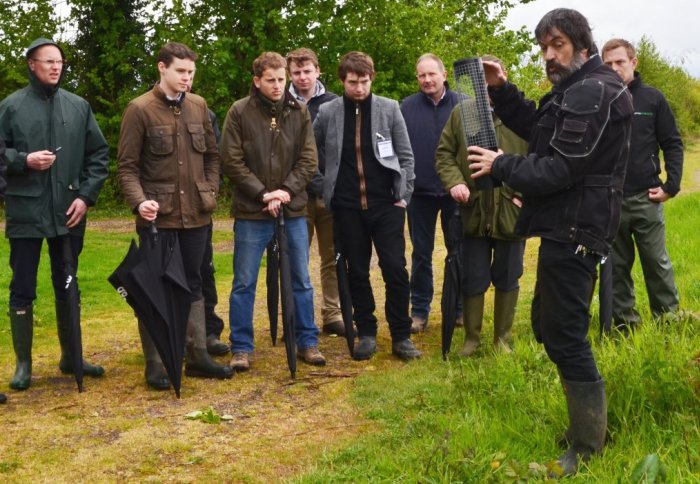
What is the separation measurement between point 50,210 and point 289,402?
6.95ft

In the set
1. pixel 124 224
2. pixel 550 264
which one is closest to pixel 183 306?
pixel 550 264

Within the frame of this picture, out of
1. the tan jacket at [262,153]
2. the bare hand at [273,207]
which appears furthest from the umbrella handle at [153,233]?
the bare hand at [273,207]

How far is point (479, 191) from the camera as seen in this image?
6473 mm

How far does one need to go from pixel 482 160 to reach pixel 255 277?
276cm

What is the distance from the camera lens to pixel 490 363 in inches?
232

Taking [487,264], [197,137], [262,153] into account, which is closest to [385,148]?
[262,153]

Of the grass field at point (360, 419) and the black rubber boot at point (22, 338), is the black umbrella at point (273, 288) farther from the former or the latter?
the black rubber boot at point (22, 338)

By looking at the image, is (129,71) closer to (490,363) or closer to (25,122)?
(25,122)

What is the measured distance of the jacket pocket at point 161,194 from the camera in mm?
5996

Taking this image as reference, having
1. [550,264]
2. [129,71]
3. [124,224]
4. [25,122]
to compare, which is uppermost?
[129,71]

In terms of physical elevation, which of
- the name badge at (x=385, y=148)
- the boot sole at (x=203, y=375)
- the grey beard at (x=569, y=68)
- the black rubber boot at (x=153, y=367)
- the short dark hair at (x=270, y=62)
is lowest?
the boot sole at (x=203, y=375)

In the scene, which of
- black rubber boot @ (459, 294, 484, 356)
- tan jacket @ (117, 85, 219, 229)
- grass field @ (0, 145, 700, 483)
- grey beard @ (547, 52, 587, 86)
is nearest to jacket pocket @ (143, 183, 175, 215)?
tan jacket @ (117, 85, 219, 229)

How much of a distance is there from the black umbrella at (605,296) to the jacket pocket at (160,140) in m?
3.20

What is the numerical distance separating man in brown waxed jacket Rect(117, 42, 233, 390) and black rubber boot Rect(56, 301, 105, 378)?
1.74 feet
